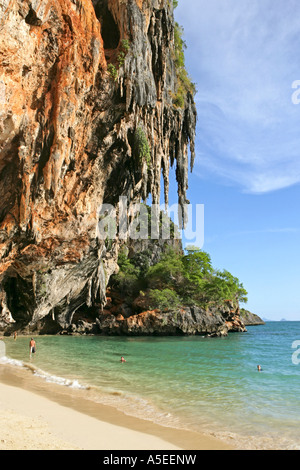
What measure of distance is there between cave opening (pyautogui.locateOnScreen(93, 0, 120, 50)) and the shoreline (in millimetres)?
18525

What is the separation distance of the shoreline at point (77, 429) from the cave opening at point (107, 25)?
18525 millimetres

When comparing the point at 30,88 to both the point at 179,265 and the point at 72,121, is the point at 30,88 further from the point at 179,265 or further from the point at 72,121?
the point at 179,265

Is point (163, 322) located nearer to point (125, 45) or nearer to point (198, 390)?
point (198, 390)

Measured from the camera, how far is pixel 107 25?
59.3ft

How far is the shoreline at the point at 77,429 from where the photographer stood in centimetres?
470

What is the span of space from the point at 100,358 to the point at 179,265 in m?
21.7

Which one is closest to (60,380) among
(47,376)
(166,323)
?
(47,376)

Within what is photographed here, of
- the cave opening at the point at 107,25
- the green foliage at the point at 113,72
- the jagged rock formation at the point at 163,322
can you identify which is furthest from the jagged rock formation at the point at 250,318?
the green foliage at the point at 113,72

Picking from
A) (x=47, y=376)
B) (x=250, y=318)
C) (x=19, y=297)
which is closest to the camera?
(x=47, y=376)

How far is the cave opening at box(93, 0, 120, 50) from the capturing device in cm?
1780

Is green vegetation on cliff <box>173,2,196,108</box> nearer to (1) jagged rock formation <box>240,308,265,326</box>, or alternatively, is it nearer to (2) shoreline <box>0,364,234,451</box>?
(2) shoreline <box>0,364,234,451</box>

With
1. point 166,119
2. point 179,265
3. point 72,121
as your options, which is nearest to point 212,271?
point 179,265

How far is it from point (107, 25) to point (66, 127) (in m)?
8.39

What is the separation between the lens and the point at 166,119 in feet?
83.4
